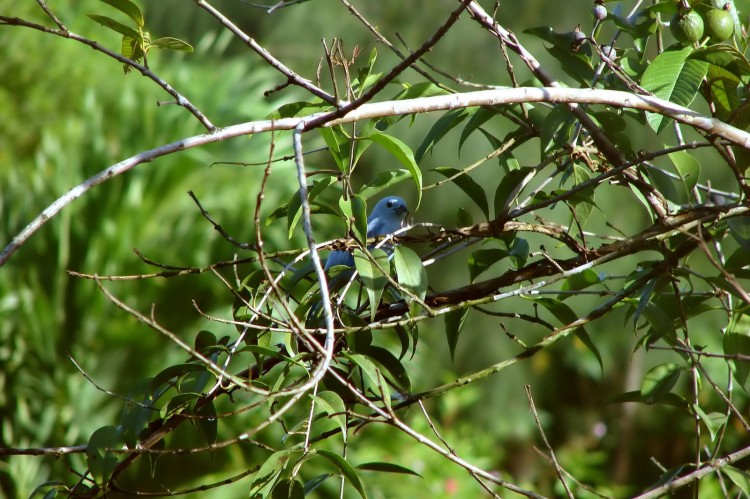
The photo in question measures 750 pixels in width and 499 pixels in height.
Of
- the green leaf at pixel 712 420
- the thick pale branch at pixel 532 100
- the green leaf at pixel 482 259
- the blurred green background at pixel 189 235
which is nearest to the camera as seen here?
the thick pale branch at pixel 532 100

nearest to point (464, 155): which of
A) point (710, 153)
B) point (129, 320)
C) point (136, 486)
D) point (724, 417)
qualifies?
point (710, 153)

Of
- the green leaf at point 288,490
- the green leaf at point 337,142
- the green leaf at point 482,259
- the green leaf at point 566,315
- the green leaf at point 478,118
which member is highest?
the green leaf at point 337,142

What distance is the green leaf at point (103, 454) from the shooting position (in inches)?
39.1

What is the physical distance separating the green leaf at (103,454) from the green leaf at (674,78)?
0.80 m

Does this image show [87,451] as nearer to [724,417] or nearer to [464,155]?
[724,417]

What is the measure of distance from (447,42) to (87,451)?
4275 millimetres

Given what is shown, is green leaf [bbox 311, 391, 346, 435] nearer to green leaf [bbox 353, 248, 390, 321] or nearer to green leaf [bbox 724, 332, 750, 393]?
green leaf [bbox 353, 248, 390, 321]

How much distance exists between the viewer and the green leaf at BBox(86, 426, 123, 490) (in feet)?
3.26

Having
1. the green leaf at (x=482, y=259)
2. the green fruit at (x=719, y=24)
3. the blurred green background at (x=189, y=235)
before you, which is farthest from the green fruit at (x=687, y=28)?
the blurred green background at (x=189, y=235)

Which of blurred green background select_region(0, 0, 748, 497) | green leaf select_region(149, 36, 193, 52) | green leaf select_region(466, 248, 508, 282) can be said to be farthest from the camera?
blurred green background select_region(0, 0, 748, 497)

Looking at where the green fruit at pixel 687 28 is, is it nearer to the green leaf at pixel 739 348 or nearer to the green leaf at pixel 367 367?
the green leaf at pixel 739 348

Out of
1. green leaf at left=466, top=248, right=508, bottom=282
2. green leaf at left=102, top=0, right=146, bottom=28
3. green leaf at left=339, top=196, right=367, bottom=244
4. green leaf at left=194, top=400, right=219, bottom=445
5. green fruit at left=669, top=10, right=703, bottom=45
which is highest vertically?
green leaf at left=102, top=0, right=146, bottom=28

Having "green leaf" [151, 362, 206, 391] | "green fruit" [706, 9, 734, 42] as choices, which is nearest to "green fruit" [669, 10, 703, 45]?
"green fruit" [706, 9, 734, 42]

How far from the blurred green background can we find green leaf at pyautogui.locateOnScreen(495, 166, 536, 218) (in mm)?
731
